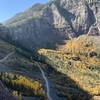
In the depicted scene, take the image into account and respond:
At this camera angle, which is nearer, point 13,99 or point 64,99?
point 13,99

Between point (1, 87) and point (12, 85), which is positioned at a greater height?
point (1, 87)

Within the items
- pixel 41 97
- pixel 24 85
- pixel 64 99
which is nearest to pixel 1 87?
pixel 41 97

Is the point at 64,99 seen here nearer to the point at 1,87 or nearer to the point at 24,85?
the point at 24,85

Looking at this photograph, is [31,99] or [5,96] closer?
[5,96]

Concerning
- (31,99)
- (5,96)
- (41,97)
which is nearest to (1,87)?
(5,96)

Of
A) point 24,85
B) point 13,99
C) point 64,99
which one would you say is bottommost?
point 64,99

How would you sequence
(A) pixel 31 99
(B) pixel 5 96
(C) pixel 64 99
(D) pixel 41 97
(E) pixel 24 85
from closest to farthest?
(B) pixel 5 96
(A) pixel 31 99
(D) pixel 41 97
(E) pixel 24 85
(C) pixel 64 99

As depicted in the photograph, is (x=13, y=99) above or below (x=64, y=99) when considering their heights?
above

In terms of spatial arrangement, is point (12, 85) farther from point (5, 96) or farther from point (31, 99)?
point (5, 96)

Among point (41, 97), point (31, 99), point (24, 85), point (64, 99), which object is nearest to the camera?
point (31, 99)

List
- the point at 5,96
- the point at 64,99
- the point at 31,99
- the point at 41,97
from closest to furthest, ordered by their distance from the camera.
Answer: the point at 5,96
the point at 31,99
the point at 41,97
the point at 64,99
